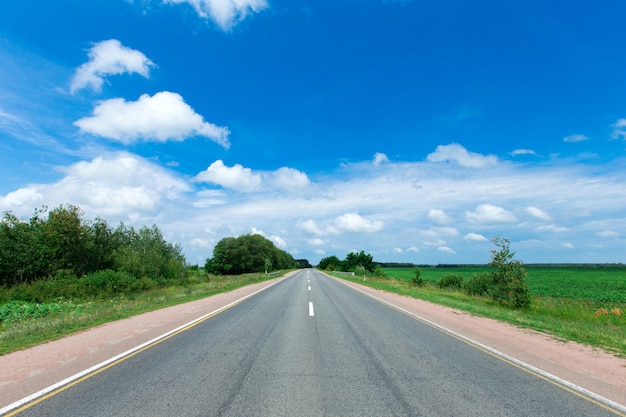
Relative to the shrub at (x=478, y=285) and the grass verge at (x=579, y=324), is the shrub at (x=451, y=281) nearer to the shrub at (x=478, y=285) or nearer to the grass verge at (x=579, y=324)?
the shrub at (x=478, y=285)

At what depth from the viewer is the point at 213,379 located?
17.0 ft

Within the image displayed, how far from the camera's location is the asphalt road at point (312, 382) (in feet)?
13.5

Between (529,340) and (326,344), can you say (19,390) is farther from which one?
(529,340)

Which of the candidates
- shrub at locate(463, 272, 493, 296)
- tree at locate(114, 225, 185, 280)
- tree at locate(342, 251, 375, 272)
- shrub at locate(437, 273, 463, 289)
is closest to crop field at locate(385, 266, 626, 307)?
shrub at locate(437, 273, 463, 289)

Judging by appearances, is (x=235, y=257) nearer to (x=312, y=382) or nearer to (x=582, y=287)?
(x=582, y=287)

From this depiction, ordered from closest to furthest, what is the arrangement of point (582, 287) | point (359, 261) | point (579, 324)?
1. point (579, 324)
2. point (582, 287)
3. point (359, 261)

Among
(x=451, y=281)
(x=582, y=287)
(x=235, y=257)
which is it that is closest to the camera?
(x=451, y=281)

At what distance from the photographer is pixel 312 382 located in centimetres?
510

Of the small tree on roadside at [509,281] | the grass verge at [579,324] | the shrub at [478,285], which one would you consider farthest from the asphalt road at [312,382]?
the shrub at [478,285]

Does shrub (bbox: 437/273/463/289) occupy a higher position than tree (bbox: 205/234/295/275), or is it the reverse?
tree (bbox: 205/234/295/275)

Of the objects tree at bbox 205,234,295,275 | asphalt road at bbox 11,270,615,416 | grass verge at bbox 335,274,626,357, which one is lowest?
grass verge at bbox 335,274,626,357

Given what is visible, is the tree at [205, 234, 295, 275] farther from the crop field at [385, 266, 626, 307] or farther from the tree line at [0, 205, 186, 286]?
the tree line at [0, 205, 186, 286]

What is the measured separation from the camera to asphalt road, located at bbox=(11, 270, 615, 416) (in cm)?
411

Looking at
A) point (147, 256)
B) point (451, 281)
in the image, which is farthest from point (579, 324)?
point (147, 256)
